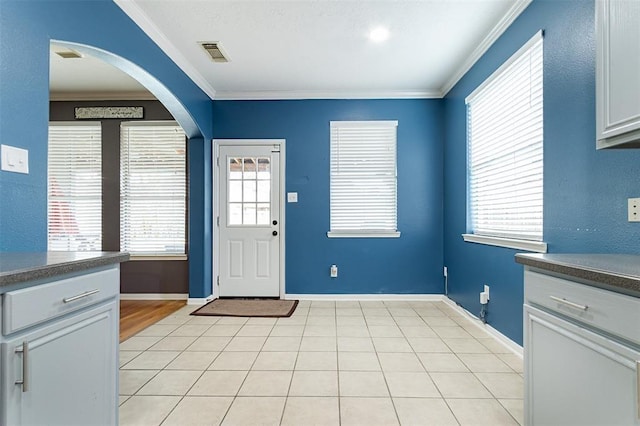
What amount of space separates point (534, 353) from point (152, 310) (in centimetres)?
383

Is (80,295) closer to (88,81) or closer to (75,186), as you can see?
(88,81)

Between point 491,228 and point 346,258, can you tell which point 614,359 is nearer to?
point 491,228

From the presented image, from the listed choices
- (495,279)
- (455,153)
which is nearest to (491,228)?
(495,279)

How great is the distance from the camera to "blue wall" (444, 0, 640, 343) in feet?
5.39

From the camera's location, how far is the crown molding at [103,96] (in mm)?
4289

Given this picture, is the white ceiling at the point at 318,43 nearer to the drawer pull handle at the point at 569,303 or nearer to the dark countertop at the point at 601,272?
the dark countertop at the point at 601,272

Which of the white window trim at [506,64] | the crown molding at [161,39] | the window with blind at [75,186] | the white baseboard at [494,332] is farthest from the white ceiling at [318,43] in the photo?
the white baseboard at [494,332]

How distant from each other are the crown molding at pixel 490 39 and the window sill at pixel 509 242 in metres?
1.69

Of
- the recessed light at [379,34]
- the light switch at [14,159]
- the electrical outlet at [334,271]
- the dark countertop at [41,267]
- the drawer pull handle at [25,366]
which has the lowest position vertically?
the electrical outlet at [334,271]

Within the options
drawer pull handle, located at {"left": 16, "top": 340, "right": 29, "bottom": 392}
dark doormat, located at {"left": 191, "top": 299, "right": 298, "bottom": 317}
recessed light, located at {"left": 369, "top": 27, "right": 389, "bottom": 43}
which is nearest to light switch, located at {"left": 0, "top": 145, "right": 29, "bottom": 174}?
drawer pull handle, located at {"left": 16, "top": 340, "right": 29, "bottom": 392}

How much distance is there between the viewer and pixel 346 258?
14.1 feet

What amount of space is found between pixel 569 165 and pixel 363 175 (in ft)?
8.24

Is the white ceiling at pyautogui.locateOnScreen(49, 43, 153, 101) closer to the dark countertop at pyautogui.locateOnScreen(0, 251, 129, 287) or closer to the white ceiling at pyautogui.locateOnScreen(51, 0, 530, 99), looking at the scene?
the white ceiling at pyautogui.locateOnScreen(51, 0, 530, 99)

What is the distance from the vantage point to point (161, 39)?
9.50ft
